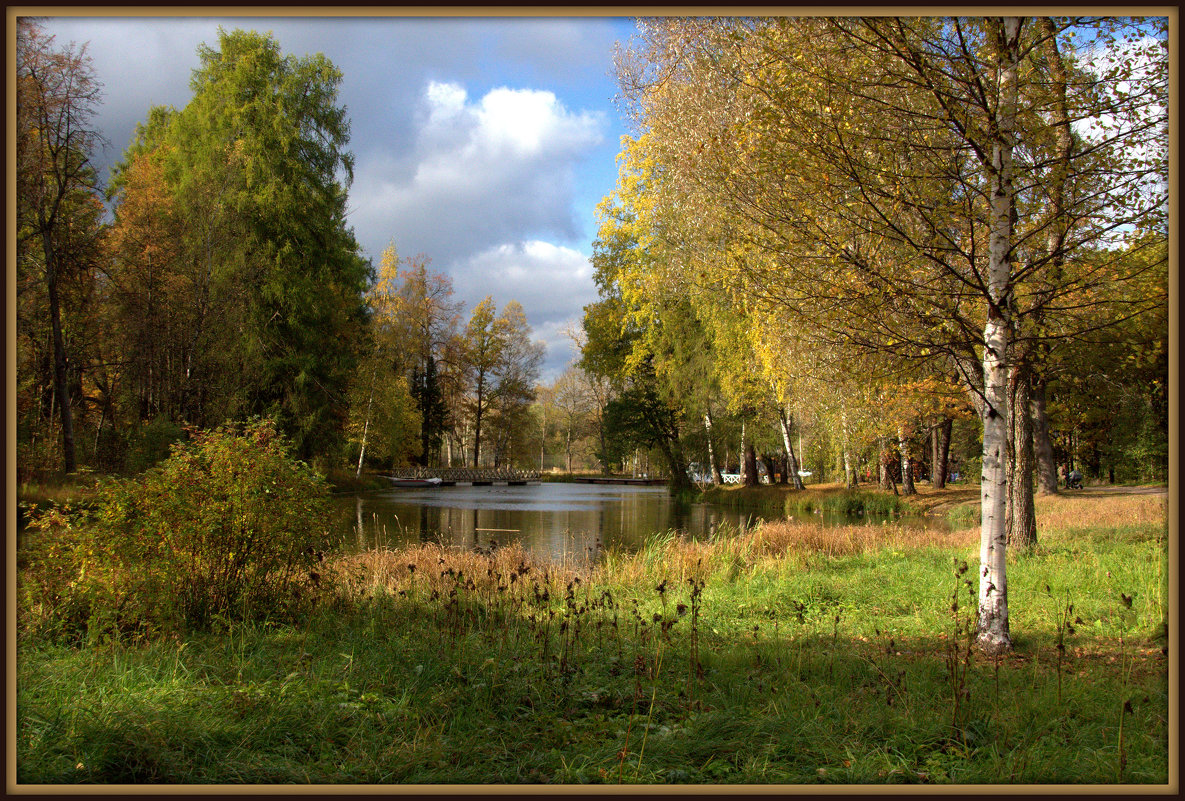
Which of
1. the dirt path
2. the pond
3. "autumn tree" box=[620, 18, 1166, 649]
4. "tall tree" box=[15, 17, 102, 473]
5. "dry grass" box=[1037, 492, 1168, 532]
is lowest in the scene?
the pond

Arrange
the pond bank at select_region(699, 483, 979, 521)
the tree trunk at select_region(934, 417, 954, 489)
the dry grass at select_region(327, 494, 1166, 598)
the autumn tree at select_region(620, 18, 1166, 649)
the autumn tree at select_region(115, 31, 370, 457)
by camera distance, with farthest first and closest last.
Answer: the tree trunk at select_region(934, 417, 954, 489) < the pond bank at select_region(699, 483, 979, 521) < the autumn tree at select_region(115, 31, 370, 457) < the dry grass at select_region(327, 494, 1166, 598) < the autumn tree at select_region(620, 18, 1166, 649)

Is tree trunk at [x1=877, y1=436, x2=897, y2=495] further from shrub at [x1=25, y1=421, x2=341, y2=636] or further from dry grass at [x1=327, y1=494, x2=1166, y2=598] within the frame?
shrub at [x1=25, y1=421, x2=341, y2=636]

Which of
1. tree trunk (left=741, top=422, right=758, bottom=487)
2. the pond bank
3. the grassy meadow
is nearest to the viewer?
the grassy meadow

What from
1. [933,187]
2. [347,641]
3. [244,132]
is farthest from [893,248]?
[244,132]

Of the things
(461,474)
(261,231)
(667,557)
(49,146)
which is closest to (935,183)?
(667,557)

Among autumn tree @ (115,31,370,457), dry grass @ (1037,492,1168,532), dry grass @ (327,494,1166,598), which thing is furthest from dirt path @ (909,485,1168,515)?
autumn tree @ (115,31,370,457)

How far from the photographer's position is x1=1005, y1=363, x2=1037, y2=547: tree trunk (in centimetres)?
916

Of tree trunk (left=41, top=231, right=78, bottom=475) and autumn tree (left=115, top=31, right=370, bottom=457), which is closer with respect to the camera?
tree trunk (left=41, top=231, right=78, bottom=475)

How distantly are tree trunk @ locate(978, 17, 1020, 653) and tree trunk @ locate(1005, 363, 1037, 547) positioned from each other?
4607mm

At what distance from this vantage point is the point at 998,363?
16.4ft

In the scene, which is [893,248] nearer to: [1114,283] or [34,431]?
[1114,283]

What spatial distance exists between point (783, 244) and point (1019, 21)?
217 centimetres

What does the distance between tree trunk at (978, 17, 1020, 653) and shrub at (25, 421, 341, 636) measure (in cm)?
472

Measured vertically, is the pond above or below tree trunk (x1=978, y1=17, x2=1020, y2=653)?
below
